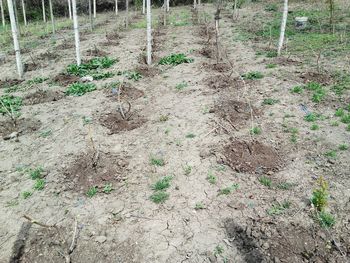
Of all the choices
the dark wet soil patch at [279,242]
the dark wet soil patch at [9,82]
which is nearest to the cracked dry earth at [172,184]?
the dark wet soil patch at [279,242]

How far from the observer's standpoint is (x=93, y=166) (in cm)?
584

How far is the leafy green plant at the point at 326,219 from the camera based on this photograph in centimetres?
432

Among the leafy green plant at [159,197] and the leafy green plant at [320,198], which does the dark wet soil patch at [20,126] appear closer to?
the leafy green plant at [159,197]

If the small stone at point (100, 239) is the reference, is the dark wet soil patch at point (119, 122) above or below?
above

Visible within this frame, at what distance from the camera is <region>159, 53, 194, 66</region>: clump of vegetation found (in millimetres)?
11250

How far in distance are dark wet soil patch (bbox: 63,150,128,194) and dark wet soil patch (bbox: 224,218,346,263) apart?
7.37 feet

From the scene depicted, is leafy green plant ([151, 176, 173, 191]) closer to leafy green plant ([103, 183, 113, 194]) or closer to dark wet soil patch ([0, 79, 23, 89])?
leafy green plant ([103, 183, 113, 194])

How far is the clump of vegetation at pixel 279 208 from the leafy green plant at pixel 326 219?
1.46 feet

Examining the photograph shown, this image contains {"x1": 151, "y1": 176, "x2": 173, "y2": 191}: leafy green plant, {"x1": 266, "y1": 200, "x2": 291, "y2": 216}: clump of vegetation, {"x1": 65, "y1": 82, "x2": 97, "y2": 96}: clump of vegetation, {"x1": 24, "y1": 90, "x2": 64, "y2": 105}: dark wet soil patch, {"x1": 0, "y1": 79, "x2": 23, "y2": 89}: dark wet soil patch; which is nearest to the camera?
{"x1": 266, "y1": 200, "x2": 291, "y2": 216}: clump of vegetation

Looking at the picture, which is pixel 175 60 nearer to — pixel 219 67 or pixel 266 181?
pixel 219 67

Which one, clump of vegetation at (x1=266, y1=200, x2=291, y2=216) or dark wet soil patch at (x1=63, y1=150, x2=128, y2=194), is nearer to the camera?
clump of vegetation at (x1=266, y1=200, x2=291, y2=216)

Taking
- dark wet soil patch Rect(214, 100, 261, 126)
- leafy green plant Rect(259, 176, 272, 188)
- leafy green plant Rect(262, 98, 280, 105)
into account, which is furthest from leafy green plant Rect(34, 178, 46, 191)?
leafy green plant Rect(262, 98, 280, 105)

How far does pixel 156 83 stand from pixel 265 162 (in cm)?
515

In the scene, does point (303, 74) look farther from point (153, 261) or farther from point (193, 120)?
point (153, 261)
